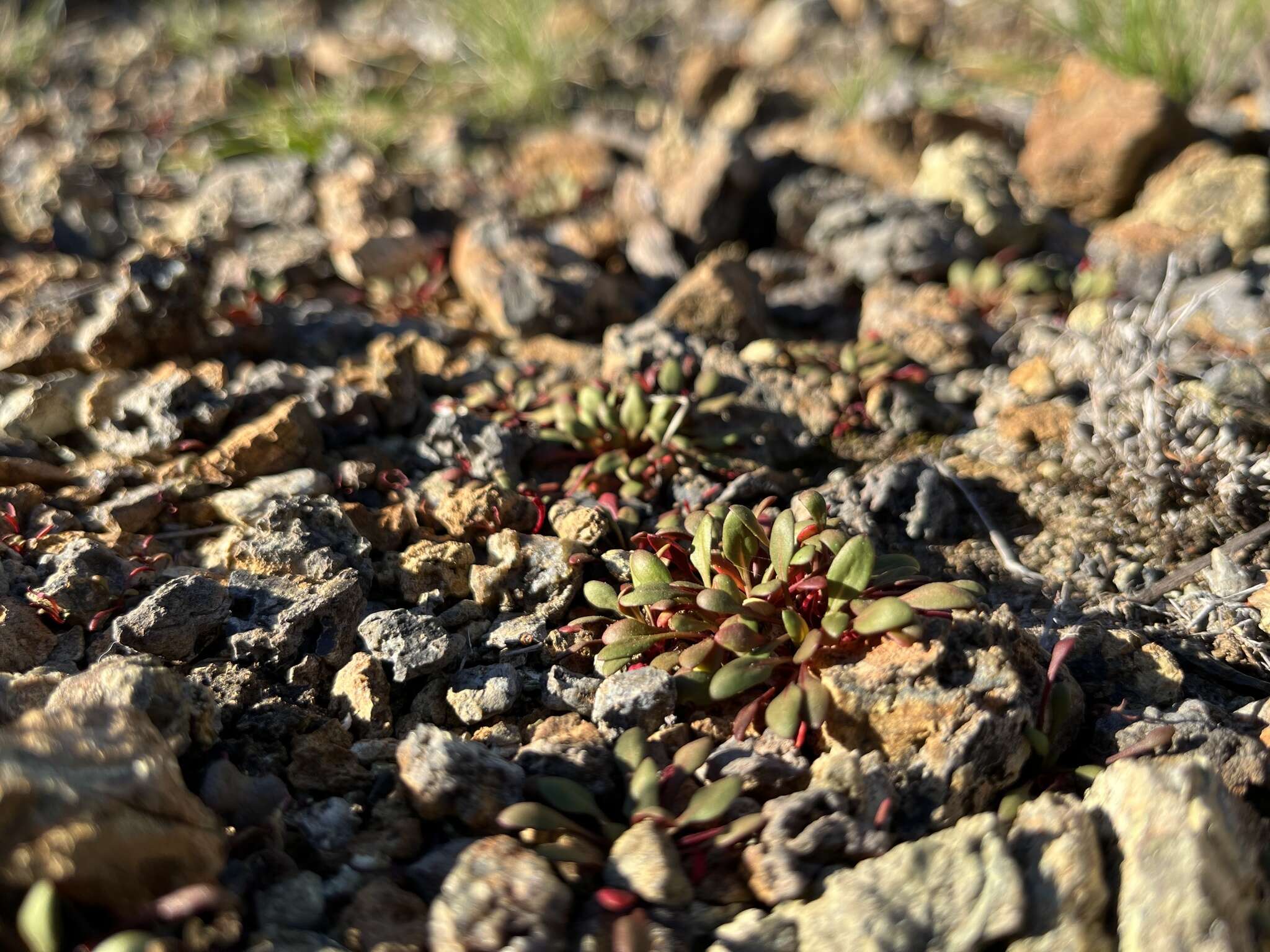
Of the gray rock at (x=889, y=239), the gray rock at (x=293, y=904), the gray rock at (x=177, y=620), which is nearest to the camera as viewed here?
the gray rock at (x=293, y=904)

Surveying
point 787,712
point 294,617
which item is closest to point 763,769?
point 787,712

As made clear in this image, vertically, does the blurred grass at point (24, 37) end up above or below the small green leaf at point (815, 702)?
above

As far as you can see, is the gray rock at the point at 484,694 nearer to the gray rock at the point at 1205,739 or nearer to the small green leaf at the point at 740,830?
the small green leaf at the point at 740,830

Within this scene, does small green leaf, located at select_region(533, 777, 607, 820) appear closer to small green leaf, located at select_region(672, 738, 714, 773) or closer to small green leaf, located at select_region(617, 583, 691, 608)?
small green leaf, located at select_region(672, 738, 714, 773)

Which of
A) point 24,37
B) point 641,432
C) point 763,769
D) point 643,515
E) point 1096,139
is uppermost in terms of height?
point 24,37

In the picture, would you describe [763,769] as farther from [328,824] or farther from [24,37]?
[24,37]

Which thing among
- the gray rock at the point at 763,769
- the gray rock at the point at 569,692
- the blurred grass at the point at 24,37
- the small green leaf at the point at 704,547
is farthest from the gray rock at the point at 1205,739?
the blurred grass at the point at 24,37

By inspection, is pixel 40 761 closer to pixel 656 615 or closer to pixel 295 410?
pixel 656 615
